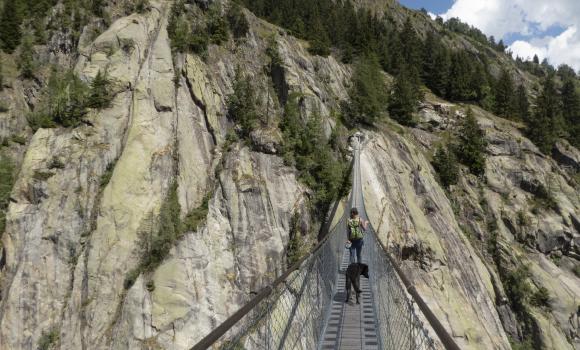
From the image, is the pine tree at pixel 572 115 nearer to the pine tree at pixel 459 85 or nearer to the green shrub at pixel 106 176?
the pine tree at pixel 459 85

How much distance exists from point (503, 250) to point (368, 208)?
1507 cm

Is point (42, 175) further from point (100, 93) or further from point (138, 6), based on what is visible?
point (138, 6)

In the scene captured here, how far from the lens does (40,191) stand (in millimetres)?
19719

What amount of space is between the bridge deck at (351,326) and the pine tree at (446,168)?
26170 millimetres

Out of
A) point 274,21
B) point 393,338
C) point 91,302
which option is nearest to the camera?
point 393,338

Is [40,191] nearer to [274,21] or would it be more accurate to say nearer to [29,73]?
[29,73]

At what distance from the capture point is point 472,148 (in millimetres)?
34875

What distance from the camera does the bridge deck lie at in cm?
598

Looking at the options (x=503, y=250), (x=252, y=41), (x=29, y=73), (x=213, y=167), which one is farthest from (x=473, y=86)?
(x=29, y=73)

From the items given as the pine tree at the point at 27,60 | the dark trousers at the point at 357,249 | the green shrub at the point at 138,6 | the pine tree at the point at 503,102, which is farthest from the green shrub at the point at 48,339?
the pine tree at the point at 503,102

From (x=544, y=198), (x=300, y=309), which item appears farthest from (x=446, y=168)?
(x=300, y=309)

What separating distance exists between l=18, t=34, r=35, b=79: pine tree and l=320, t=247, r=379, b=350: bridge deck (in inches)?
1098

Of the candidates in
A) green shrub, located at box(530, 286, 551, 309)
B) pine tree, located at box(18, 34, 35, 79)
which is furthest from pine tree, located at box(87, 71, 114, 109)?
green shrub, located at box(530, 286, 551, 309)

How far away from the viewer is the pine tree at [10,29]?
27266mm
